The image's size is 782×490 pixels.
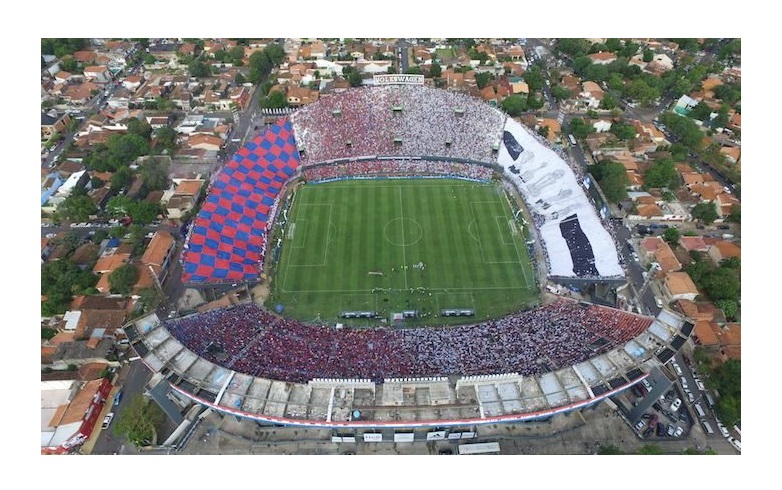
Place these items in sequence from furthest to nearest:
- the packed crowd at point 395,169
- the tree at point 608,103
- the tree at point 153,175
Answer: the tree at point 608,103 → the packed crowd at point 395,169 → the tree at point 153,175

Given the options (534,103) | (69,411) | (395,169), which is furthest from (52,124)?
(534,103)

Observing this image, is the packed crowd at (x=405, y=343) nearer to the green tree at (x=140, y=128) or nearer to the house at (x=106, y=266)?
the house at (x=106, y=266)

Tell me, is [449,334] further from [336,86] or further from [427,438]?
[336,86]

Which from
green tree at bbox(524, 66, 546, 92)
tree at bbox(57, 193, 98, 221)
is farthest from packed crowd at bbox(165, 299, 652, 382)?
green tree at bbox(524, 66, 546, 92)

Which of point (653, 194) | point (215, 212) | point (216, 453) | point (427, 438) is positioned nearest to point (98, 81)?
point (215, 212)

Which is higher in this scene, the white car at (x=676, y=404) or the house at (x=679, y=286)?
the house at (x=679, y=286)

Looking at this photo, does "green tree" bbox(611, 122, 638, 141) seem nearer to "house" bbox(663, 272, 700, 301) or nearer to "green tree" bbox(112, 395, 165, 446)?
"house" bbox(663, 272, 700, 301)

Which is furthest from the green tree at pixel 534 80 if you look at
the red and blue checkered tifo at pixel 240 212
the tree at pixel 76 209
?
the tree at pixel 76 209
